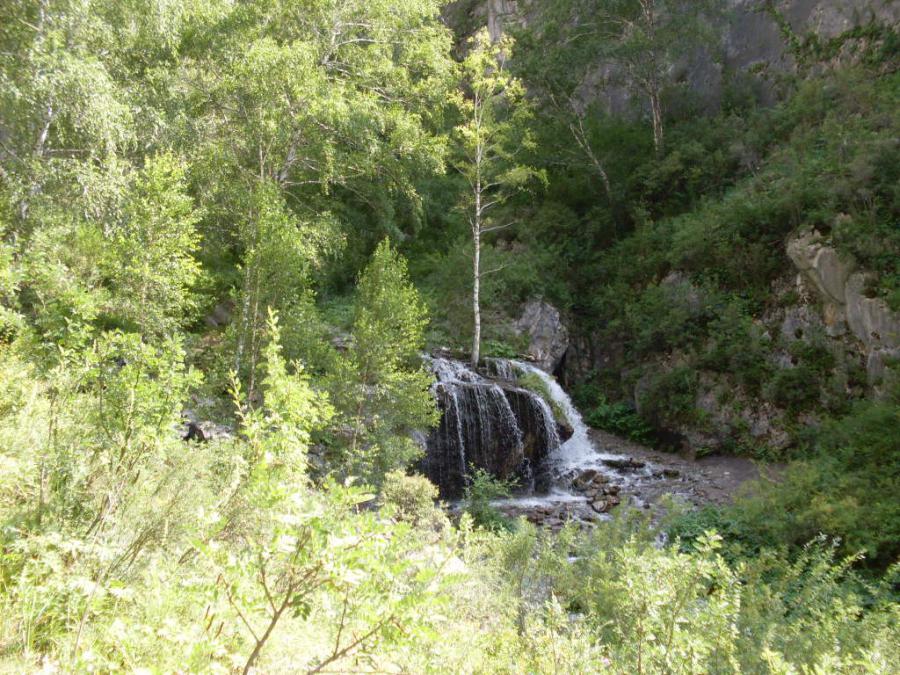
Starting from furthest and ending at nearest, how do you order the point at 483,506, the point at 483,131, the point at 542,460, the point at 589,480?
the point at 483,131
the point at 542,460
the point at 589,480
the point at 483,506

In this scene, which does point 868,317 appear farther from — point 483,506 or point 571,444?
point 483,506

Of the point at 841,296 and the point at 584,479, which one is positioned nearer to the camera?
the point at 841,296

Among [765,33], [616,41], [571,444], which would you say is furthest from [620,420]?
[765,33]

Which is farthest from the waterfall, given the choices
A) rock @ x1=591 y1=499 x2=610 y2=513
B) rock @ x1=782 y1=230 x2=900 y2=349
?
rock @ x1=782 y1=230 x2=900 y2=349

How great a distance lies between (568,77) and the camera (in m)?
17.0

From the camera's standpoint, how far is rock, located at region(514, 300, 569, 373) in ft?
49.7

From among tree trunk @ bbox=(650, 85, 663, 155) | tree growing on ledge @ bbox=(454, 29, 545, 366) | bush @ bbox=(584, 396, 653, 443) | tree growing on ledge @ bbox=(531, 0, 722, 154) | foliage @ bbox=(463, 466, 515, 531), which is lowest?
foliage @ bbox=(463, 466, 515, 531)

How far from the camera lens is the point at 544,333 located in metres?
15.6

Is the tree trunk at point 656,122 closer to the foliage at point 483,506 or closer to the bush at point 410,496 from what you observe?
the foliage at point 483,506

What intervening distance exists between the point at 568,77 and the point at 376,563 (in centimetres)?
1847

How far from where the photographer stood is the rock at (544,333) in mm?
15141

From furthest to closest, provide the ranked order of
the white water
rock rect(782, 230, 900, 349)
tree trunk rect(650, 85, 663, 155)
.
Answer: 1. tree trunk rect(650, 85, 663, 155)
2. the white water
3. rock rect(782, 230, 900, 349)

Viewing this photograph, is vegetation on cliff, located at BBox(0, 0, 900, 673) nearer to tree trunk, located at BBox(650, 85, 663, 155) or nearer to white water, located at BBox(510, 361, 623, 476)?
tree trunk, located at BBox(650, 85, 663, 155)

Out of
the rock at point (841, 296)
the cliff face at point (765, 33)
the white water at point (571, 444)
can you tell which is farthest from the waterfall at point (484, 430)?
the cliff face at point (765, 33)
